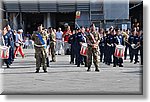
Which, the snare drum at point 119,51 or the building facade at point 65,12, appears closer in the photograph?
the snare drum at point 119,51

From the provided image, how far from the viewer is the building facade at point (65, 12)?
2867 cm

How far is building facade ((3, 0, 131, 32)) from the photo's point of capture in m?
28.7

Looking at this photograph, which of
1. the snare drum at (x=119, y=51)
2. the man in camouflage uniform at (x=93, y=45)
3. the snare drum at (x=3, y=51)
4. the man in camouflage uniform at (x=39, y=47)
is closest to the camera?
the man in camouflage uniform at (x=39, y=47)

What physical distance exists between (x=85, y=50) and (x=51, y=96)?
7.11 metres

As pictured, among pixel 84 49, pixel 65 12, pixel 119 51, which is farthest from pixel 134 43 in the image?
pixel 65 12

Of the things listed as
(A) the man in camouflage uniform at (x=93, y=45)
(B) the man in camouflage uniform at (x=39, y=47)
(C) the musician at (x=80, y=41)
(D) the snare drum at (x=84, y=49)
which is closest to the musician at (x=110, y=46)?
(C) the musician at (x=80, y=41)

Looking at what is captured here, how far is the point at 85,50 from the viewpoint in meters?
15.1

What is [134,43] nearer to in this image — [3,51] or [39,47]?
[39,47]

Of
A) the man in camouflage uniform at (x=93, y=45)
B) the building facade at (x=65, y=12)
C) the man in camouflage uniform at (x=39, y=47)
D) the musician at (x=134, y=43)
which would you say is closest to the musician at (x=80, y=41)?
the man in camouflage uniform at (x=93, y=45)

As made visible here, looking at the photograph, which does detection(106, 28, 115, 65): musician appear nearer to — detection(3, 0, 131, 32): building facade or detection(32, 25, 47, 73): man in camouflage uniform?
detection(32, 25, 47, 73): man in camouflage uniform

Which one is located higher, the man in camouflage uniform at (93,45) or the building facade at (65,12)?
the building facade at (65,12)

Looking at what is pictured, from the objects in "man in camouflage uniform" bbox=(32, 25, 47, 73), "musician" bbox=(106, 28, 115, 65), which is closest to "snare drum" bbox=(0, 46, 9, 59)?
"man in camouflage uniform" bbox=(32, 25, 47, 73)

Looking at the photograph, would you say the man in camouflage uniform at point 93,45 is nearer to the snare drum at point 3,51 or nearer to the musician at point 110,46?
the musician at point 110,46

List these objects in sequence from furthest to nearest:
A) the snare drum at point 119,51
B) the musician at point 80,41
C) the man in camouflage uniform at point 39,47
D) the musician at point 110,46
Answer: the musician at point 110,46 → the musician at point 80,41 → the snare drum at point 119,51 → the man in camouflage uniform at point 39,47
